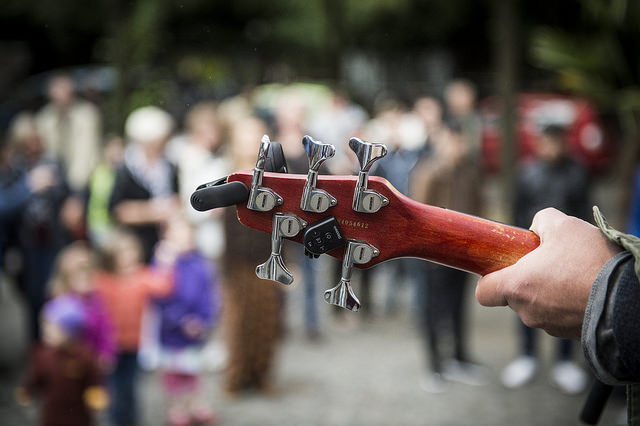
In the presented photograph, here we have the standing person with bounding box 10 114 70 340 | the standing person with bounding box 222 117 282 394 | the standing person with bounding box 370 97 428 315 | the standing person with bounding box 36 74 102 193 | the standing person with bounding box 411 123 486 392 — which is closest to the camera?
the standing person with bounding box 222 117 282 394

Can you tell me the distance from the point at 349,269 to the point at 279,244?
0.13 metres

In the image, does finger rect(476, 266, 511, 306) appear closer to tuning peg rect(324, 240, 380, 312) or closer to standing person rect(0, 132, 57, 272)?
tuning peg rect(324, 240, 380, 312)

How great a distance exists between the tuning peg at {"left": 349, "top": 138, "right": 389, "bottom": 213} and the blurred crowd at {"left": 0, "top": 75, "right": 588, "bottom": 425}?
5.10ft

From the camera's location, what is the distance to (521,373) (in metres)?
4.58

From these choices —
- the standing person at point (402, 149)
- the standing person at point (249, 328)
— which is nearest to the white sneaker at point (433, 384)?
the standing person at point (402, 149)

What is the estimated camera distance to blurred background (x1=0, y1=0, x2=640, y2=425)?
11.7 ft

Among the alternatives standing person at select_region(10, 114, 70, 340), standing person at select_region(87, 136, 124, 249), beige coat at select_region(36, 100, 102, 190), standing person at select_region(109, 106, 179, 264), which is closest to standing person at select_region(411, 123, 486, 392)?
standing person at select_region(109, 106, 179, 264)

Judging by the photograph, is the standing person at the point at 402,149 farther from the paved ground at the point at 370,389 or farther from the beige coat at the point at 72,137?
the beige coat at the point at 72,137

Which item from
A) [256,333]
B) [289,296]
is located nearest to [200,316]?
[256,333]

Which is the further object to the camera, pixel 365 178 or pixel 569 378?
pixel 569 378

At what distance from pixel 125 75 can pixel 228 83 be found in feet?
16.2

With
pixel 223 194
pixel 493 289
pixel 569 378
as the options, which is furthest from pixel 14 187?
pixel 493 289

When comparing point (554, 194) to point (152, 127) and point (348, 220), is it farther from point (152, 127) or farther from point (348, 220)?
point (348, 220)

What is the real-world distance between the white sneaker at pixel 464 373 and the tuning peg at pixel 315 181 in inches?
147
